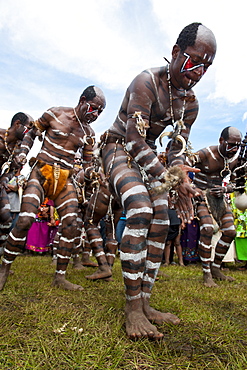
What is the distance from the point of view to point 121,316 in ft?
7.80

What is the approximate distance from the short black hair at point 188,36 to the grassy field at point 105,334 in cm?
229

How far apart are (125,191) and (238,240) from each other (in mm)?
6421

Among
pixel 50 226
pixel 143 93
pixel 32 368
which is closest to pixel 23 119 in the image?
pixel 143 93

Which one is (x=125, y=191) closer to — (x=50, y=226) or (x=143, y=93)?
(x=143, y=93)

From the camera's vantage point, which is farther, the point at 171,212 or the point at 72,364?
the point at 171,212

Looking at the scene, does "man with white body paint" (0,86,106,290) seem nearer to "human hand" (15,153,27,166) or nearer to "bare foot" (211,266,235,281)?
"human hand" (15,153,27,166)

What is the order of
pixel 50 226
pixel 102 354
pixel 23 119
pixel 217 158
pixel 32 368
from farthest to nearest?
pixel 50 226 < pixel 217 158 < pixel 23 119 < pixel 102 354 < pixel 32 368

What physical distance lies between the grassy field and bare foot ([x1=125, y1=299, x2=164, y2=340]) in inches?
1.9

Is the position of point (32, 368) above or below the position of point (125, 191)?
below

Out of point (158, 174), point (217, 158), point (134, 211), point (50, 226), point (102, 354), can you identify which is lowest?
point (50, 226)

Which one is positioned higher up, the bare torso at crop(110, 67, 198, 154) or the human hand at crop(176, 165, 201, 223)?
the bare torso at crop(110, 67, 198, 154)

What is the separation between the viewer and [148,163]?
240cm

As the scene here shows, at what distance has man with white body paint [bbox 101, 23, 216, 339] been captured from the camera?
7.39 feet

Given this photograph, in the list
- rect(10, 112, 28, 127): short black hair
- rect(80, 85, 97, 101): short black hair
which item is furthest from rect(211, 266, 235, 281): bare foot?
rect(10, 112, 28, 127): short black hair
